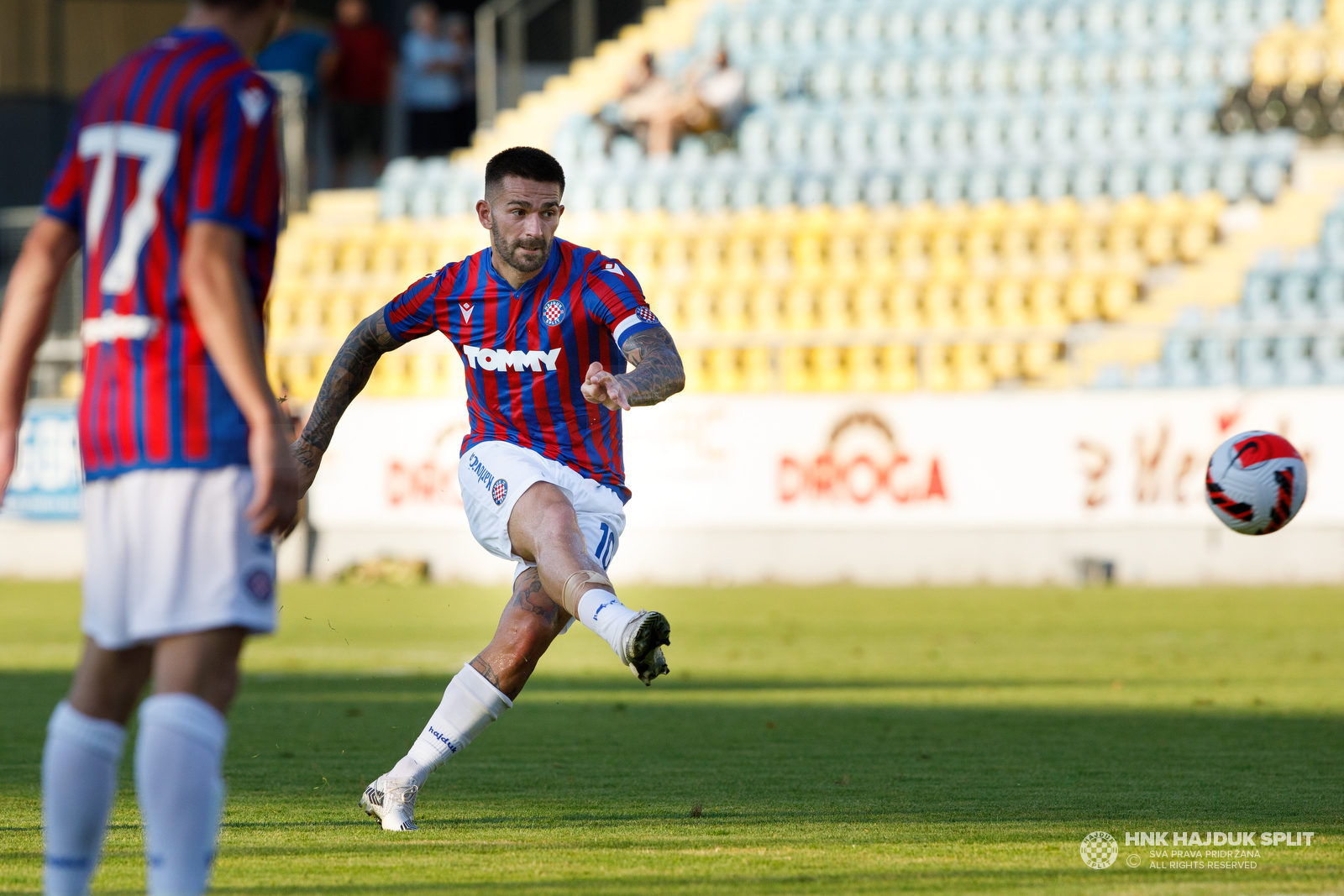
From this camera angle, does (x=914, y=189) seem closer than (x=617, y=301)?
No

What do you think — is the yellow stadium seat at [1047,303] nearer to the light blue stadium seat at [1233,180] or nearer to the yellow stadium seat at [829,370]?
the yellow stadium seat at [829,370]

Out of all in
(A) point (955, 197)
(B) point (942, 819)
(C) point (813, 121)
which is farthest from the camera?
(C) point (813, 121)

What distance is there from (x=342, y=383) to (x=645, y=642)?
1.59m

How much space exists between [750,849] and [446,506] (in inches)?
511

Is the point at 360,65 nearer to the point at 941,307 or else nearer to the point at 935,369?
the point at 941,307

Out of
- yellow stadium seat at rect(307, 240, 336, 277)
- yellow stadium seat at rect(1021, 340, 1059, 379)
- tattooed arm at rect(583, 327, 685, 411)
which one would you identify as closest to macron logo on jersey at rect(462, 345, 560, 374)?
tattooed arm at rect(583, 327, 685, 411)

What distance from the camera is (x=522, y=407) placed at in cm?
579

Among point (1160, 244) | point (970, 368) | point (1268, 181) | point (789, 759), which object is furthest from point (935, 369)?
point (789, 759)

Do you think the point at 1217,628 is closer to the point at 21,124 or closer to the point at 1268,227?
the point at 1268,227

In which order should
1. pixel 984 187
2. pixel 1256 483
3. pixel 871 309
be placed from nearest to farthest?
pixel 1256 483, pixel 871 309, pixel 984 187

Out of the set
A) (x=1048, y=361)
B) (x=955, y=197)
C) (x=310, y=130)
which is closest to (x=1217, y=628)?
(x=1048, y=361)

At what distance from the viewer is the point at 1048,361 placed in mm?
17719

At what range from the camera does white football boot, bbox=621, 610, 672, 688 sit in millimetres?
4719

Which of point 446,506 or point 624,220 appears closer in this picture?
point 446,506
